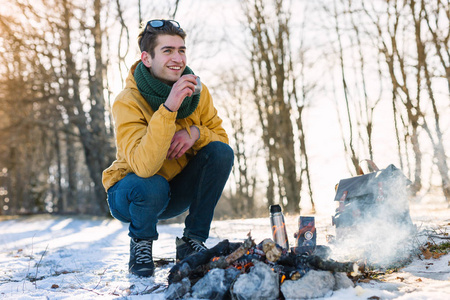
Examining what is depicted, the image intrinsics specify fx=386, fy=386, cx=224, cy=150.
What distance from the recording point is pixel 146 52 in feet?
9.55

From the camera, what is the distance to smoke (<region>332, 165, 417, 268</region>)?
2.81 meters

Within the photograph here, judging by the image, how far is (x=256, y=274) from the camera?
197 centimetres

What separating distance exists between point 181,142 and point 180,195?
0.55 metres

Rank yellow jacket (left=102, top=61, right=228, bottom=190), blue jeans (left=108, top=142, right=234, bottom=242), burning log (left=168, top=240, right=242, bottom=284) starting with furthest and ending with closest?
1. blue jeans (left=108, top=142, right=234, bottom=242)
2. yellow jacket (left=102, top=61, right=228, bottom=190)
3. burning log (left=168, top=240, right=242, bottom=284)

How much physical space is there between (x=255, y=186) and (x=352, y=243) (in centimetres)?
2118

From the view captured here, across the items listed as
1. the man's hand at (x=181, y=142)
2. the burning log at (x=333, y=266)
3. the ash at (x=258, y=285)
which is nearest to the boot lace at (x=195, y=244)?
the man's hand at (x=181, y=142)

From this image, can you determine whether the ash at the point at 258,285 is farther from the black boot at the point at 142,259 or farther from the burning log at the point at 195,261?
the black boot at the point at 142,259

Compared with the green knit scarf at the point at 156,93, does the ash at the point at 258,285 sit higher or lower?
lower

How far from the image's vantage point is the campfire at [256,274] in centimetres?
191

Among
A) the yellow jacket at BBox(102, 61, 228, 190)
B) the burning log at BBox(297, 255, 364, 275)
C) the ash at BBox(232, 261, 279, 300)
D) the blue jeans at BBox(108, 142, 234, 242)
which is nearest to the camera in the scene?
the ash at BBox(232, 261, 279, 300)

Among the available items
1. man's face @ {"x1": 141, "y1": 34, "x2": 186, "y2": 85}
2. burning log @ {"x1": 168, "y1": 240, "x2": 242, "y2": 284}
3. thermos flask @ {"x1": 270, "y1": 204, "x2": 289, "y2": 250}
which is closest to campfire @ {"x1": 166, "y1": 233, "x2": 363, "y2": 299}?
burning log @ {"x1": 168, "y1": 240, "x2": 242, "y2": 284}

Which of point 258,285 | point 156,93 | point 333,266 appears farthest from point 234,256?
point 156,93

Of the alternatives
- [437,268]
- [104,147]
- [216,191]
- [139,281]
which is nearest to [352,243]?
[437,268]

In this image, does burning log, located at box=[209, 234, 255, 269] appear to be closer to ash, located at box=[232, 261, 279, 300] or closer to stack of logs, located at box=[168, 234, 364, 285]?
stack of logs, located at box=[168, 234, 364, 285]
